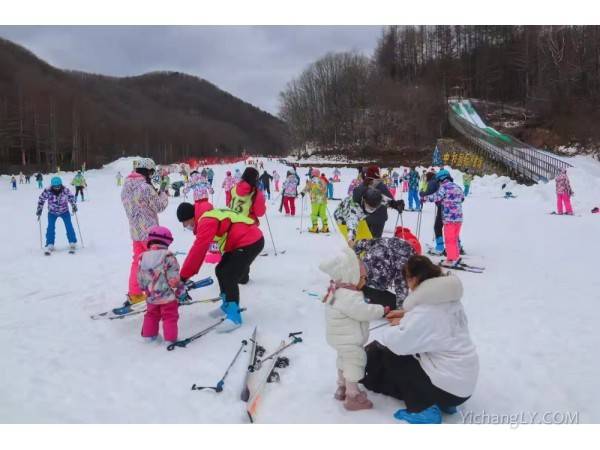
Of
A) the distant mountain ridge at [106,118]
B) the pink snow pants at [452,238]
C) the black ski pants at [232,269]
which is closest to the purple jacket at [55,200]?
Answer: the black ski pants at [232,269]

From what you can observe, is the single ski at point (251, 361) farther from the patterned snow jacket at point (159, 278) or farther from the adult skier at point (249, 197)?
the adult skier at point (249, 197)

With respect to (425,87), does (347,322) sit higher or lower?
lower

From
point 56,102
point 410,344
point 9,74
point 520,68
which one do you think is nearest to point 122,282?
point 410,344

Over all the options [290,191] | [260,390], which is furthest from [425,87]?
[260,390]

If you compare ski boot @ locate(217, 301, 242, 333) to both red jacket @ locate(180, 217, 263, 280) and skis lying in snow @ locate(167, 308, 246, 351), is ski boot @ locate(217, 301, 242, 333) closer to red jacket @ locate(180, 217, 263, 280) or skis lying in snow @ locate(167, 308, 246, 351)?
skis lying in snow @ locate(167, 308, 246, 351)

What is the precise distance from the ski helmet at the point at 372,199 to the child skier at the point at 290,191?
31.4 ft

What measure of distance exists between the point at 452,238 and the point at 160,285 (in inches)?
212

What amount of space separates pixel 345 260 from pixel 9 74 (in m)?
89.7

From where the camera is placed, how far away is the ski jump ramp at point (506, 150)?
25672 millimetres

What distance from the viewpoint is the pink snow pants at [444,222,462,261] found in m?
7.94

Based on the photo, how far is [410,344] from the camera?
310 centimetres

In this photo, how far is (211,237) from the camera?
15.9ft

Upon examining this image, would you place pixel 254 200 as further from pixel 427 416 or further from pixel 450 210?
pixel 427 416

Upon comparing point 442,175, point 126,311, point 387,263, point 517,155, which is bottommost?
point 126,311
